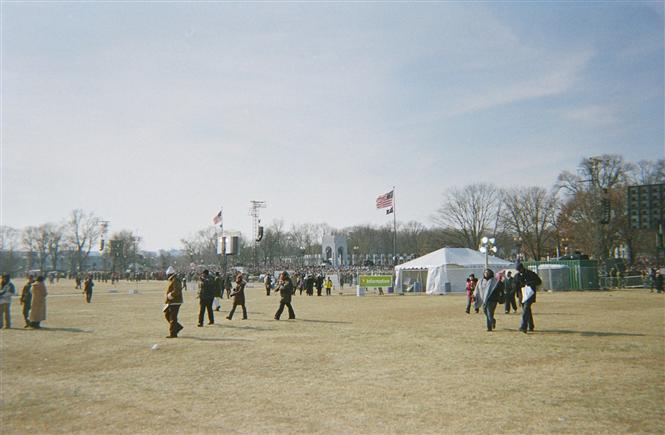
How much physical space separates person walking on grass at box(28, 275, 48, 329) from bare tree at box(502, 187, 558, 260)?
6324 cm

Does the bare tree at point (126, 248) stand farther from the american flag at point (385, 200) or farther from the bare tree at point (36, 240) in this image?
the american flag at point (385, 200)

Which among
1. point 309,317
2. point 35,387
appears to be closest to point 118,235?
point 309,317

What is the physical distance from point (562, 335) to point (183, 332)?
10.1 m

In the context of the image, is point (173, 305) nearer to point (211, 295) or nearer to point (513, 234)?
point (211, 295)

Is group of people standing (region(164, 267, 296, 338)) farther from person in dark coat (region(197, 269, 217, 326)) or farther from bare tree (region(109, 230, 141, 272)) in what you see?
bare tree (region(109, 230, 141, 272))

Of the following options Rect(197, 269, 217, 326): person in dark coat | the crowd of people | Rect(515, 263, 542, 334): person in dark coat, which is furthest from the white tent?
Rect(197, 269, 217, 326): person in dark coat

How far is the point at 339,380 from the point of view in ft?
25.2

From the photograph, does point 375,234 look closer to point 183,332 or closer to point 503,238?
point 503,238

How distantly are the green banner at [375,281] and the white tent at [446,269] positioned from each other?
1358mm

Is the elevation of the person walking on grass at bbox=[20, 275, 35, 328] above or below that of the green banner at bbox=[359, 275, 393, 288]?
above

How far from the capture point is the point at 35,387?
7617mm

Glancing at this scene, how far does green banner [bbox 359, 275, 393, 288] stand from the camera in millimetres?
37500

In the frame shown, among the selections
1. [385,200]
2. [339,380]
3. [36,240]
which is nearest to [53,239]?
[36,240]

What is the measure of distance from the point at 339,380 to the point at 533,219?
6810 cm
